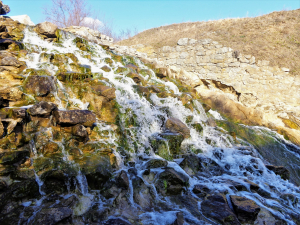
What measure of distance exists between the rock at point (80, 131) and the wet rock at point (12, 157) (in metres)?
1.06

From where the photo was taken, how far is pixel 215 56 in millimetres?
11680

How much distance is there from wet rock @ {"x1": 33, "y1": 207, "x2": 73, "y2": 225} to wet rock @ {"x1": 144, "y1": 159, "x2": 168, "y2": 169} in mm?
2017

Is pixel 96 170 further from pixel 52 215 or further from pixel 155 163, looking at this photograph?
pixel 155 163

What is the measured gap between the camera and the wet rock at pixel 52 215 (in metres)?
2.53

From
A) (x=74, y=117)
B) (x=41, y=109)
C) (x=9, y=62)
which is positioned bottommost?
(x=74, y=117)

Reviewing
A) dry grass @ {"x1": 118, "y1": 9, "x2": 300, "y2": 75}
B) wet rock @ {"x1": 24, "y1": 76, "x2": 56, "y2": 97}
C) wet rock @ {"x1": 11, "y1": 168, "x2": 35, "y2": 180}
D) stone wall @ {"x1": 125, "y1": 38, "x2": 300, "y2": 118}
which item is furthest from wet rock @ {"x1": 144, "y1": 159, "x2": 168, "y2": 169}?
dry grass @ {"x1": 118, "y1": 9, "x2": 300, "y2": 75}

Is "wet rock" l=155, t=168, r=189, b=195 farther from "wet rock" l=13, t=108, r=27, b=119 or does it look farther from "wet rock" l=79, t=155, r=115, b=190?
"wet rock" l=13, t=108, r=27, b=119

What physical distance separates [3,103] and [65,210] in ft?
10.5

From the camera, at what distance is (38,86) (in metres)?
4.92

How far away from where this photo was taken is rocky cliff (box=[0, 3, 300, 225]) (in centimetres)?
313

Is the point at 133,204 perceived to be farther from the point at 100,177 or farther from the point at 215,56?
the point at 215,56

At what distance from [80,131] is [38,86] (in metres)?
2.03

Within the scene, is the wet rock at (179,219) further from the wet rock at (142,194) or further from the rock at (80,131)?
the rock at (80,131)

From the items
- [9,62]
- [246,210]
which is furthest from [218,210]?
[9,62]
